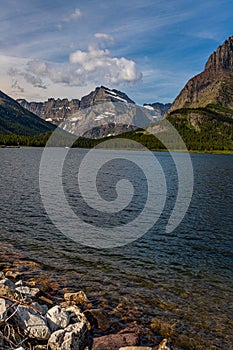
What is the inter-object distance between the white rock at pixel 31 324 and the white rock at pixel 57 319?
0.61 meters

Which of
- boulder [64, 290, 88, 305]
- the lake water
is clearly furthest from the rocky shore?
the lake water

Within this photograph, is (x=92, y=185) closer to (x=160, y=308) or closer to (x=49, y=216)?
(x=49, y=216)

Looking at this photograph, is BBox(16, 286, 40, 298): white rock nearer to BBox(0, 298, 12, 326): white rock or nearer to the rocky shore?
the rocky shore

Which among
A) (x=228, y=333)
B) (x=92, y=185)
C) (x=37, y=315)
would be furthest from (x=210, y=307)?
(x=92, y=185)

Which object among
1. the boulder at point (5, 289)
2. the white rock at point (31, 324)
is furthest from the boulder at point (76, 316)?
the boulder at point (5, 289)

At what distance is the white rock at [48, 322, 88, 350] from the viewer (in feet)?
46.0

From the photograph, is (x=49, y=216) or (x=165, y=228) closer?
(x=165, y=228)

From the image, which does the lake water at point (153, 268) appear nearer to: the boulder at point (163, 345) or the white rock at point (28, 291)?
the boulder at point (163, 345)

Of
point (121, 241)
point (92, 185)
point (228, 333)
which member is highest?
point (92, 185)

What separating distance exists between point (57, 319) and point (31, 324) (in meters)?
1.62

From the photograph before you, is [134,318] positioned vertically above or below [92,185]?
below

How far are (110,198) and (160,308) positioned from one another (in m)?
41.4

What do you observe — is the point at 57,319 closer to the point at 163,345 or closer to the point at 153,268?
the point at 163,345

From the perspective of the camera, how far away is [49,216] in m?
44.0
